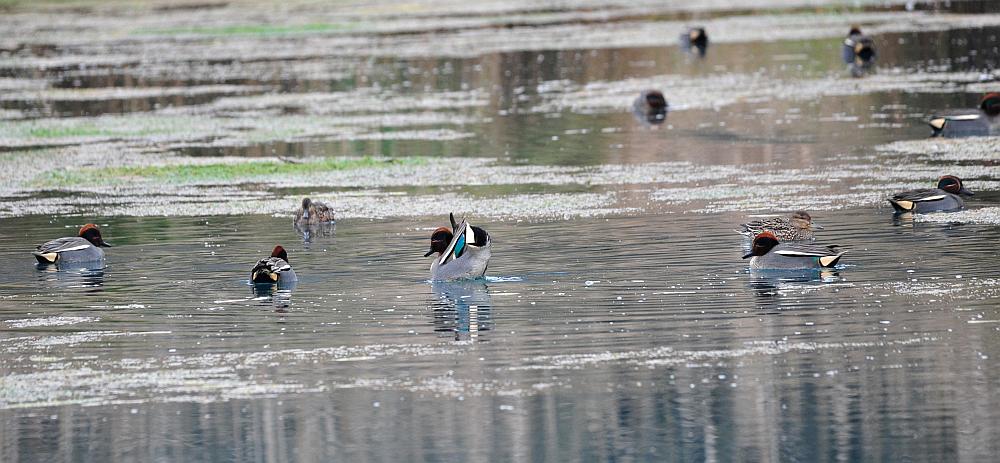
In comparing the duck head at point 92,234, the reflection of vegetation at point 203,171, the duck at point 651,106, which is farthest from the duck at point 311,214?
the duck at point 651,106

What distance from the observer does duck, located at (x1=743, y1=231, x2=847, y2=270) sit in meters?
15.3

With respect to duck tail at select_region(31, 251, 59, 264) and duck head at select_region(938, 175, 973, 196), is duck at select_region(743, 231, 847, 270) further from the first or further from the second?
duck tail at select_region(31, 251, 59, 264)

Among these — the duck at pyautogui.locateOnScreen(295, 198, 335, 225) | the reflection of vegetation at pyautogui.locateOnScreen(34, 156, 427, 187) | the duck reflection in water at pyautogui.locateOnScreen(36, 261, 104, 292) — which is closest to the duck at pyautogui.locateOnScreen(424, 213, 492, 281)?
the duck reflection in water at pyautogui.locateOnScreen(36, 261, 104, 292)

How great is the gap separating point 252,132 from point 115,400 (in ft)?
60.4

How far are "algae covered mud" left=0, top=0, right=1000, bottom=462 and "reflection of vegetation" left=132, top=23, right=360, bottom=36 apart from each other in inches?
756

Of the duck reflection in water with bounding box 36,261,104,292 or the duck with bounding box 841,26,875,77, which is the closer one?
the duck reflection in water with bounding box 36,261,104,292

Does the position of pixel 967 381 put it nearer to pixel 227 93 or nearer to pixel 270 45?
pixel 227 93

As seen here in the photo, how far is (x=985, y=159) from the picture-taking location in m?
22.9

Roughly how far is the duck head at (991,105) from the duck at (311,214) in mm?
10568

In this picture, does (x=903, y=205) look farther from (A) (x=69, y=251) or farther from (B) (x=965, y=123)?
(A) (x=69, y=251)

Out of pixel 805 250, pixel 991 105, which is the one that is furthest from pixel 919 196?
pixel 991 105

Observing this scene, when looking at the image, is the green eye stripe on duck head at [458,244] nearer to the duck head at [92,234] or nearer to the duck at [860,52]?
the duck head at [92,234]

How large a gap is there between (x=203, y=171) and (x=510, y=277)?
394 inches

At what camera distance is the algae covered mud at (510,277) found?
10594 mm
